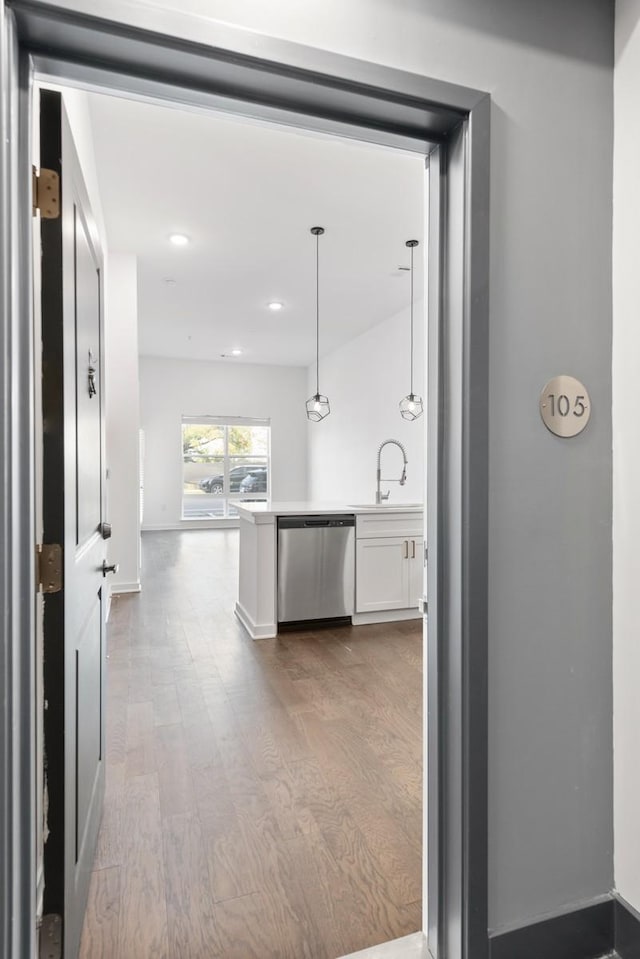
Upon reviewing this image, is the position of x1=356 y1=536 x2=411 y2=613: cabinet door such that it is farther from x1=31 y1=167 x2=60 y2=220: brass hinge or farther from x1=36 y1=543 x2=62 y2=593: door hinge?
x1=31 y1=167 x2=60 y2=220: brass hinge

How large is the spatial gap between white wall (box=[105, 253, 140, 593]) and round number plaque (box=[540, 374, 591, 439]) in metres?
4.53

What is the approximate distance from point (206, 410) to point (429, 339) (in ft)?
31.9

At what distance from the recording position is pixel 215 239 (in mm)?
4852

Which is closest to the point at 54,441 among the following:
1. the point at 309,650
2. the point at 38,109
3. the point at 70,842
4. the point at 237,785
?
the point at 38,109

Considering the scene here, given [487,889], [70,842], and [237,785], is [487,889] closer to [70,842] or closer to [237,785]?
[70,842]

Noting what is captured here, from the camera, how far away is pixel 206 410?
35.1 feet

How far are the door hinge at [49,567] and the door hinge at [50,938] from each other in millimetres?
724

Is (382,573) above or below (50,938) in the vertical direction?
above

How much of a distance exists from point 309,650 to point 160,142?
3.46m

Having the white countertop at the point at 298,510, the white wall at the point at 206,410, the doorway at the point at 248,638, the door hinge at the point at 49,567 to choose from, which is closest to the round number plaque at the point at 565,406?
the doorway at the point at 248,638

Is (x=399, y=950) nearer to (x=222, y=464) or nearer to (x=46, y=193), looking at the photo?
(x=46, y=193)

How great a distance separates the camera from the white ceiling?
336cm

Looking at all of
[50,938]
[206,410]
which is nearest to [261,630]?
[50,938]

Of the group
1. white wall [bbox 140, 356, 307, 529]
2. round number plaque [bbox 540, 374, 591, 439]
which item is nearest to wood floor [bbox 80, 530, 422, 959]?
round number plaque [bbox 540, 374, 591, 439]
